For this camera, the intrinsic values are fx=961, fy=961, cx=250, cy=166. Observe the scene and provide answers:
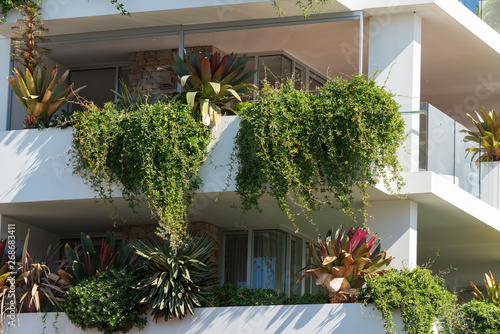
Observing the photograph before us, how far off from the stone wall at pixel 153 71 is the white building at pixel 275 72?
0.09ft

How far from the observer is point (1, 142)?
16703mm

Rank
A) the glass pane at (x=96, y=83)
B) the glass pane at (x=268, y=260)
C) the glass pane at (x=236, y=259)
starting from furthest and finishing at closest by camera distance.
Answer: the glass pane at (x=96, y=83) → the glass pane at (x=236, y=259) → the glass pane at (x=268, y=260)

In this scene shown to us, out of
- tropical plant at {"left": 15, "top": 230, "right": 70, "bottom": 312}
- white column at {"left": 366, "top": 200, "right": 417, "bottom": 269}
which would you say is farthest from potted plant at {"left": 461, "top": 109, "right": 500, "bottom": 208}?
tropical plant at {"left": 15, "top": 230, "right": 70, "bottom": 312}

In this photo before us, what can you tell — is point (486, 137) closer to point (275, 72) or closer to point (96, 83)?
point (275, 72)

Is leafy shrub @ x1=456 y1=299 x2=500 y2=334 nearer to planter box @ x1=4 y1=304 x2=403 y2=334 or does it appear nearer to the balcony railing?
planter box @ x1=4 y1=304 x2=403 y2=334

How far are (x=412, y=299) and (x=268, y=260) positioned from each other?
4913mm

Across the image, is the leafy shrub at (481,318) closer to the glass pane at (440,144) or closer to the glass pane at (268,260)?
the glass pane at (440,144)

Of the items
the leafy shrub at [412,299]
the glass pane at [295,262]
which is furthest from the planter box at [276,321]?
the glass pane at [295,262]

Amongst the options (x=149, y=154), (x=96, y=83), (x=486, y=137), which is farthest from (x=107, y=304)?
(x=486, y=137)

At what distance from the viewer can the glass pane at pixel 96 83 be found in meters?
20.1

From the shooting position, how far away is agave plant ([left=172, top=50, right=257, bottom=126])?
15.5 m

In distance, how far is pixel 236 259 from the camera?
18469mm

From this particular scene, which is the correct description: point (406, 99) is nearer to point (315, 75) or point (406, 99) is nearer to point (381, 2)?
point (381, 2)

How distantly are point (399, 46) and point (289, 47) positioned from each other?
2984 millimetres
